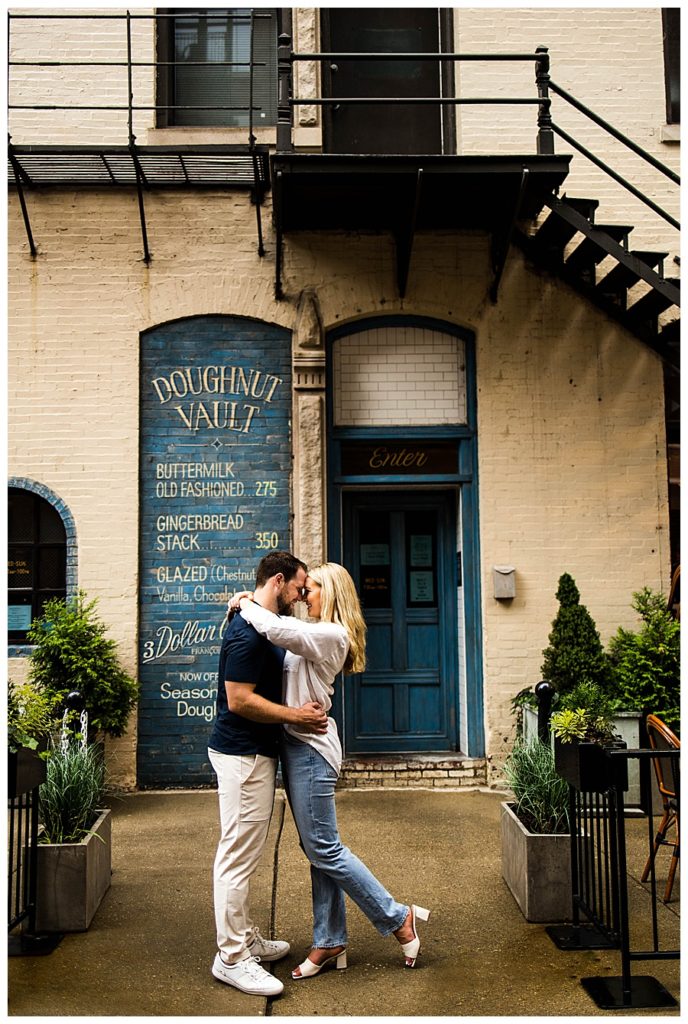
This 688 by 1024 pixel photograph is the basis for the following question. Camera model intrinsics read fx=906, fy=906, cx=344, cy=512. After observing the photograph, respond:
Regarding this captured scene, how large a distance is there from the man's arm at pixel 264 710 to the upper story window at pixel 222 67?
21.9ft

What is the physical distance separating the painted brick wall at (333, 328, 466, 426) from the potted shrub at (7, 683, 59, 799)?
450 centimetres

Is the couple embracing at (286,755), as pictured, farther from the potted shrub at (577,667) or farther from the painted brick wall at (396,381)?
the painted brick wall at (396,381)

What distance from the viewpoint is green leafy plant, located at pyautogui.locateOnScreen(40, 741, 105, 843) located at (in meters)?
5.00

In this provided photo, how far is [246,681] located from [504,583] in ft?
15.2

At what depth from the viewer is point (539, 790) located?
515 cm

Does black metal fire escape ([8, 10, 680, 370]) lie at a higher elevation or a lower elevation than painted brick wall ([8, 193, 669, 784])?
higher

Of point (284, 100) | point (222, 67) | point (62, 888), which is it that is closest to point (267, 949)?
point (62, 888)

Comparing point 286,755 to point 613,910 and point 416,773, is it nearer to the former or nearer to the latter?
point 613,910

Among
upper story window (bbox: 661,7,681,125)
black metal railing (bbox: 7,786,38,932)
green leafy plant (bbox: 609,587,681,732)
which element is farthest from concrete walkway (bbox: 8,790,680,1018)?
upper story window (bbox: 661,7,681,125)

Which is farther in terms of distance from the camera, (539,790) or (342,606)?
(539,790)

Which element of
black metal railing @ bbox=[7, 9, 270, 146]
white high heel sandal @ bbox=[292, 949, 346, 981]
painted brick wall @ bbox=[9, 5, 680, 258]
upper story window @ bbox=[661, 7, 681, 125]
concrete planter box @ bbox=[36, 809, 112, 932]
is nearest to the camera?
white high heel sandal @ bbox=[292, 949, 346, 981]

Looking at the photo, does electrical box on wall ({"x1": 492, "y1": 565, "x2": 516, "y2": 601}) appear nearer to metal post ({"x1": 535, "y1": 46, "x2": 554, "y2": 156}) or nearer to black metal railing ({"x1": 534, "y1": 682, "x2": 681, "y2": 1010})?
black metal railing ({"x1": 534, "y1": 682, "x2": 681, "y2": 1010})

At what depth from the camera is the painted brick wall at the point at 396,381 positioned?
871 centimetres

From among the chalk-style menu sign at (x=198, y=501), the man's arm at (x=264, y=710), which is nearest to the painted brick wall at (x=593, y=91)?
the chalk-style menu sign at (x=198, y=501)
